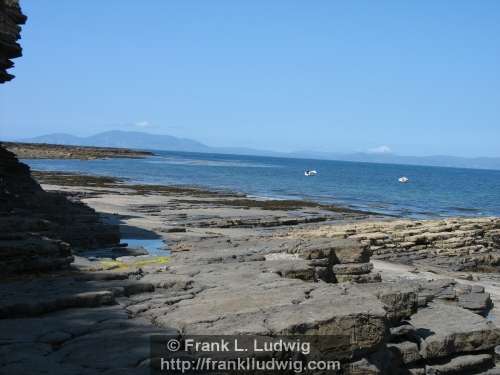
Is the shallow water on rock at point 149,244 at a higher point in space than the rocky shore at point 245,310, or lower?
lower

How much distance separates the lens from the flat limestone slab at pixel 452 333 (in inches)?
342

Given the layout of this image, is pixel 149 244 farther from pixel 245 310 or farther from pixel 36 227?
pixel 245 310

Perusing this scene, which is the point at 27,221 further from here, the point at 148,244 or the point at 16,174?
the point at 16,174

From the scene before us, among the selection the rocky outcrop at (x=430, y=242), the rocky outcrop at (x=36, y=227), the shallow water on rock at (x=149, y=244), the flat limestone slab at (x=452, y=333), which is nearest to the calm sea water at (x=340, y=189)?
the rocky outcrop at (x=430, y=242)

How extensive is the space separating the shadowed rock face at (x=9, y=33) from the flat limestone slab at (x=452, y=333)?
14.8 m

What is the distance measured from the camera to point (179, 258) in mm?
12141

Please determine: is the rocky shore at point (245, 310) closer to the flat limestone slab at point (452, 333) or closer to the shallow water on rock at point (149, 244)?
the flat limestone slab at point (452, 333)

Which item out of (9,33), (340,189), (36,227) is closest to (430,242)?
(36,227)

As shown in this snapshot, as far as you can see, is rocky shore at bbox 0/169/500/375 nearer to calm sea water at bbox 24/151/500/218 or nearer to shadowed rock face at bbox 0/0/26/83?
shadowed rock face at bbox 0/0/26/83

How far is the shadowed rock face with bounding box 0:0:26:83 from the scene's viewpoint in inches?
678

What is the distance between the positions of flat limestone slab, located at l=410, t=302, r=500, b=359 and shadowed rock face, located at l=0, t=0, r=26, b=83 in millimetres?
14773

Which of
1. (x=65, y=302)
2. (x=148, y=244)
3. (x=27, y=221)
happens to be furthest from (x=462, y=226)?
(x=65, y=302)

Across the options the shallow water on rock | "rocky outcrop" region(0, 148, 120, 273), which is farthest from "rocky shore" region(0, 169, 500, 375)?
the shallow water on rock

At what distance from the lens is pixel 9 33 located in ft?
57.4
